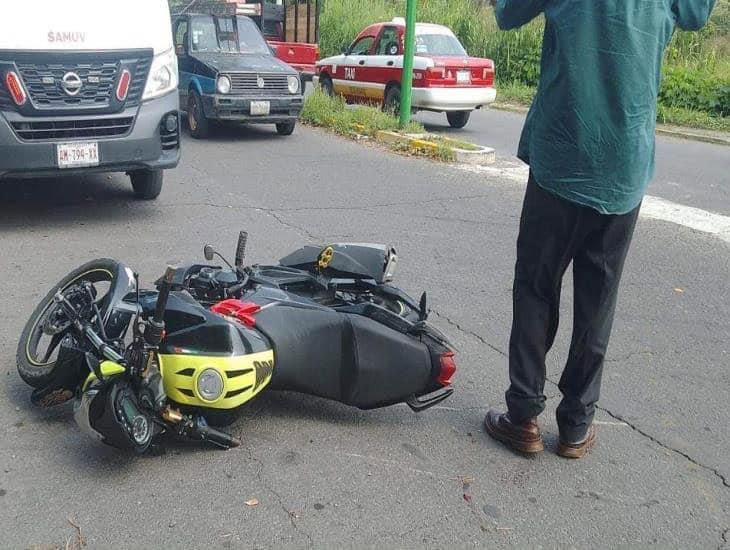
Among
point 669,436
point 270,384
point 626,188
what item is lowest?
point 669,436

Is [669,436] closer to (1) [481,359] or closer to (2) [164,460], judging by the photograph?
(1) [481,359]

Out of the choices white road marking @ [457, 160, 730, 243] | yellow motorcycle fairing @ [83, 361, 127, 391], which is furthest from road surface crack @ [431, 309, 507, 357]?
white road marking @ [457, 160, 730, 243]

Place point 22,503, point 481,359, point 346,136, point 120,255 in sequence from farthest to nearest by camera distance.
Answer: point 346,136, point 120,255, point 481,359, point 22,503

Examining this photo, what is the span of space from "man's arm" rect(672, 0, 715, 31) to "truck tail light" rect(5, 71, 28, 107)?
471 cm

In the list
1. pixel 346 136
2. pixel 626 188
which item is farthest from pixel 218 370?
pixel 346 136

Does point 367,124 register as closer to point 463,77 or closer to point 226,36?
point 463,77

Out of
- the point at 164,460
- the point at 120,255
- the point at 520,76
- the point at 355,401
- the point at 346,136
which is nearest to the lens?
the point at 164,460

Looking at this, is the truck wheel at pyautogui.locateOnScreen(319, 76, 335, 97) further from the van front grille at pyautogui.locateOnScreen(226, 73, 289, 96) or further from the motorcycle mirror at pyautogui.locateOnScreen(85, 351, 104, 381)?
the motorcycle mirror at pyautogui.locateOnScreen(85, 351, 104, 381)

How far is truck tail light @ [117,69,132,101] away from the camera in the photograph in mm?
6410

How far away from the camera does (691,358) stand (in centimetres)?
464

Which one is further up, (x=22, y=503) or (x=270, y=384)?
(x=270, y=384)

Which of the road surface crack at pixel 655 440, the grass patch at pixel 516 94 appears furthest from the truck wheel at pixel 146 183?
the grass patch at pixel 516 94

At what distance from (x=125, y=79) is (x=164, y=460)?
3.99 metres

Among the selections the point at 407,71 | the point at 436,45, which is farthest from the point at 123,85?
the point at 436,45
